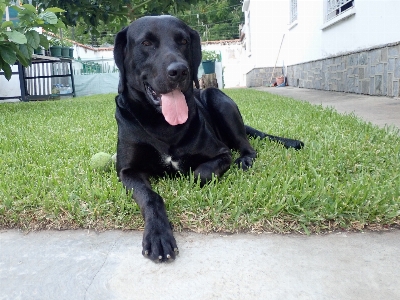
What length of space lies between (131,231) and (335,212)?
2.87 feet

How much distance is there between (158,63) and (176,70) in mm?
138

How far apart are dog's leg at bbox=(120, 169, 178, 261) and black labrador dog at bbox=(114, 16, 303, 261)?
15 cm

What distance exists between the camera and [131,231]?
1638 mm

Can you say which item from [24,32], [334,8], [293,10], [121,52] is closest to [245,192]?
[121,52]

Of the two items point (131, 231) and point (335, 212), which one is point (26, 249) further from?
point (335, 212)

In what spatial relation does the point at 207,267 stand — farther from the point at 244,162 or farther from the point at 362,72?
the point at 362,72

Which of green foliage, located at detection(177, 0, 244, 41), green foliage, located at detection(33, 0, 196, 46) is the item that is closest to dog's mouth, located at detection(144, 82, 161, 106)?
green foliage, located at detection(33, 0, 196, 46)

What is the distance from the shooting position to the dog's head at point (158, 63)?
205cm

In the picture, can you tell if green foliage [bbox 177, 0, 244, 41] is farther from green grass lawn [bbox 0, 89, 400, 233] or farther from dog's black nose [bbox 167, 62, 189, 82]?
dog's black nose [bbox 167, 62, 189, 82]

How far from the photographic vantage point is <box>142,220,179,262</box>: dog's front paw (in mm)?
1383

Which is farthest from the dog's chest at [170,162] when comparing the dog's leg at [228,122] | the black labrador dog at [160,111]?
the dog's leg at [228,122]

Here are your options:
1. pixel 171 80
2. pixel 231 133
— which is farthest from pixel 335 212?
pixel 231 133

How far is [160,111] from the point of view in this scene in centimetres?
219

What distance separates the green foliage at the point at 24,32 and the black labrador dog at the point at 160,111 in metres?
4.21
